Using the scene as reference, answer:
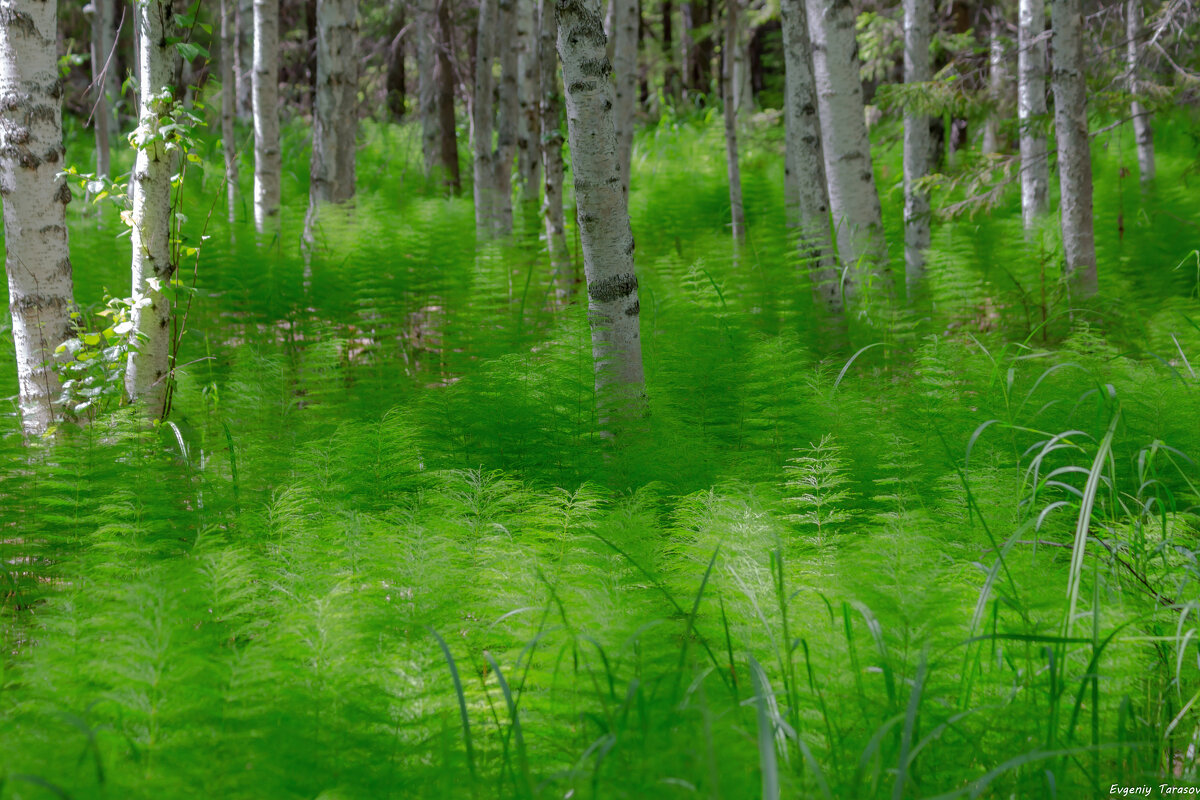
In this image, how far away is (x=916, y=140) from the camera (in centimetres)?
734

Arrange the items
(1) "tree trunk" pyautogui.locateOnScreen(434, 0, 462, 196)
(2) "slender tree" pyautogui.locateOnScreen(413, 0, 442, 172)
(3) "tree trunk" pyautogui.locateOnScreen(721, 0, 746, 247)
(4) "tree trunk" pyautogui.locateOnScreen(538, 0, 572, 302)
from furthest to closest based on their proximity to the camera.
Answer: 1. (2) "slender tree" pyautogui.locateOnScreen(413, 0, 442, 172)
2. (1) "tree trunk" pyautogui.locateOnScreen(434, 0, 462, 196)
3. (3) "tree trunk" pyautogui.locateOnScreen(721, 0, 746, 247)
4. (4) "tree trunk" pyautogui.locateOnScreen(538, 0, 572, 302)

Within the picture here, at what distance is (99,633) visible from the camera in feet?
6.43

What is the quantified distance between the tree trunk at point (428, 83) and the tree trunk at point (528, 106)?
326cm

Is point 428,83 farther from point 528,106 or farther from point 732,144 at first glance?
point 732,144

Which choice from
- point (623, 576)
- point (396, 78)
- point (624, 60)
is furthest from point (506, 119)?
point (396, 78)

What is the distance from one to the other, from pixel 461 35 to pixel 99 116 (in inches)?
230

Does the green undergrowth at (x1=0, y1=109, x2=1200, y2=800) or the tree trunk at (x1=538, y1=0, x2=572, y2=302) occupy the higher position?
the tree trunk at (x1=538, y1=0, x2=572, y2=302)

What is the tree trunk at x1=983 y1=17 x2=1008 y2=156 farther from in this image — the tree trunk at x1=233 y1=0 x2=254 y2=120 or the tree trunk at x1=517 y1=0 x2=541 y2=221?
the tree trunk at x1=233 y1=0 x2=254 y2=120

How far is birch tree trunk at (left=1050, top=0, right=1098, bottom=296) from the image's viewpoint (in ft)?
17.4

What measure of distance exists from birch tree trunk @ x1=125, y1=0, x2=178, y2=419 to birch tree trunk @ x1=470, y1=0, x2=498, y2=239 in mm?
4198

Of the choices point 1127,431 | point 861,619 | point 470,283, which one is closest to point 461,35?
point 470,283

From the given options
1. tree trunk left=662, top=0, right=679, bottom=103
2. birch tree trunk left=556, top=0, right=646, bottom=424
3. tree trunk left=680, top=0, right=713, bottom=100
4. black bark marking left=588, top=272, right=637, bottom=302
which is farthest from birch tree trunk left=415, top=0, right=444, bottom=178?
black bark marking left=588, top=272, right=637, bottom=302

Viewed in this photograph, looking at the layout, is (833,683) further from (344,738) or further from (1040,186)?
(1040,186)

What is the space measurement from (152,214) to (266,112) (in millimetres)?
4102
